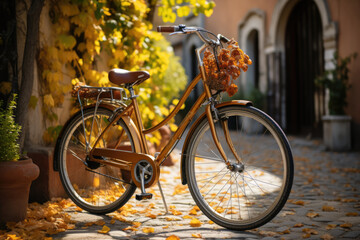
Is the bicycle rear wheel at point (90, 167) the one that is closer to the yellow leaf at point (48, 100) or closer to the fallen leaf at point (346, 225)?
the yellow leaf at point (48, 100)

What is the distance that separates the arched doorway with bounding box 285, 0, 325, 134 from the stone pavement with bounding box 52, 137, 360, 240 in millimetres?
4889

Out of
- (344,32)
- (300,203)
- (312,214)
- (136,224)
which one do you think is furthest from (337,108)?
(136,224)

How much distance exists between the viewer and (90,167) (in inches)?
134

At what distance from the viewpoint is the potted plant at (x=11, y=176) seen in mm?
2877

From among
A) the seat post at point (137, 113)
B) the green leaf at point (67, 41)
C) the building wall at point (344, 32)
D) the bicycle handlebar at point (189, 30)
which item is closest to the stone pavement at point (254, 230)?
the seat post at point (137, 113)

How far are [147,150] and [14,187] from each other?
38.1 inches

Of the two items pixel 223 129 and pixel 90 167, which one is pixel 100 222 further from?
pixel 223 129

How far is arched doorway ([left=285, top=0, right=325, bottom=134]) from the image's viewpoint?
9188mm

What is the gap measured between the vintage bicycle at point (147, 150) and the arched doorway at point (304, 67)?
19.7 ft

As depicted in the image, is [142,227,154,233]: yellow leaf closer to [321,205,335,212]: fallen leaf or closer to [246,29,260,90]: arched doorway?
[321,205,335,212]: fallen leaf

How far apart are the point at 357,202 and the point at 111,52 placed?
Answer: 9.51 feet

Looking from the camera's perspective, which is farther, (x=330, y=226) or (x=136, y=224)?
(x=136, y=224)

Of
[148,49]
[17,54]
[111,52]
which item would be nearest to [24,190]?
[17,54]

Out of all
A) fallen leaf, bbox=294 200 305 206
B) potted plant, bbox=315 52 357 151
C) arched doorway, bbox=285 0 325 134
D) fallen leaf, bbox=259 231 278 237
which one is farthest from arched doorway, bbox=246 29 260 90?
fallen leaf, bbox=259 231 278 237
